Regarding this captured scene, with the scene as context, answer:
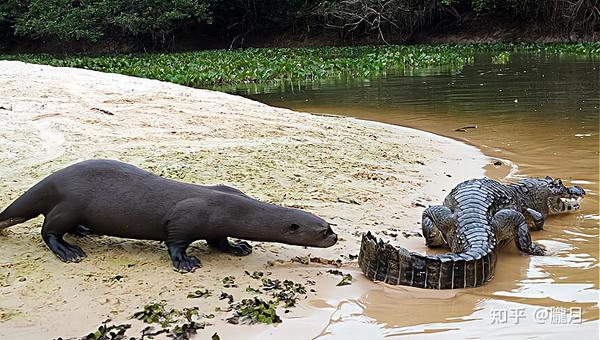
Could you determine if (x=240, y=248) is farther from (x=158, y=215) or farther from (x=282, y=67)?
(x=282, y=67)

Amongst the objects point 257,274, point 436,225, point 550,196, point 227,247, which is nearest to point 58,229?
point 227,247

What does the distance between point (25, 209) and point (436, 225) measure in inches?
97.5

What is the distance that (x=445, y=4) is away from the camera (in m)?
31.8

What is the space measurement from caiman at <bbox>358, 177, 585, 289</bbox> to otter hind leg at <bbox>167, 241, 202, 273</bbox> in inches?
35.2

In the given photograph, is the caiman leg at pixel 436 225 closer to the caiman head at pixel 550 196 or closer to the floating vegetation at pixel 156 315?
the caiman head at pixel 550 196

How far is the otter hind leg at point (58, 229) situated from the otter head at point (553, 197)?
326cm

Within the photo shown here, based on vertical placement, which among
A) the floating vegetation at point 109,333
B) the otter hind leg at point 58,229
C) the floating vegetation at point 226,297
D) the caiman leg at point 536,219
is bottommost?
the caiman leg at point 536,219

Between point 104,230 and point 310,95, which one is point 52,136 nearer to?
point 104,230

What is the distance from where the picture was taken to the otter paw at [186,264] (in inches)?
142

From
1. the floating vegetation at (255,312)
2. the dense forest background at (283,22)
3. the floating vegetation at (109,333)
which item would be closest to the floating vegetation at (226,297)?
the floating vegetation at (255,312)

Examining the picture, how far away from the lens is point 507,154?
7.86 metres

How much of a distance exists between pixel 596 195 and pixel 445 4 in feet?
90.1

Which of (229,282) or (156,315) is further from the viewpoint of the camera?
(229,282)

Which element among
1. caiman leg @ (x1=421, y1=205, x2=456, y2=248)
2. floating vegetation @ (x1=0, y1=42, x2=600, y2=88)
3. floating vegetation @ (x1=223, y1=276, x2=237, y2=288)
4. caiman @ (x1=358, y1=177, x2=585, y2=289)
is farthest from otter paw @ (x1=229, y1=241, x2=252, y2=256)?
floating vegetation @ (x1=0, y1=42, x2=600, y2=88)
